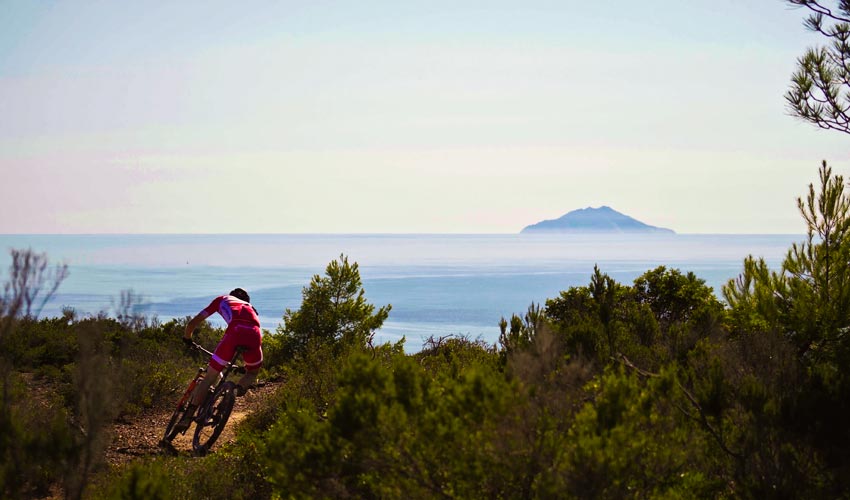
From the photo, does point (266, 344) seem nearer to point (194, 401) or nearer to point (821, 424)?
point (194, 401)

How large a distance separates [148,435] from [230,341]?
108 inches

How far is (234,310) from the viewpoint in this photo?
10984 mm

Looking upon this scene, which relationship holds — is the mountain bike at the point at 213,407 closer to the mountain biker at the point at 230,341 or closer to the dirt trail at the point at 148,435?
the mountain biker at the point at 230,341

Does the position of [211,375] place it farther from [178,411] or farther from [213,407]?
[178,411]

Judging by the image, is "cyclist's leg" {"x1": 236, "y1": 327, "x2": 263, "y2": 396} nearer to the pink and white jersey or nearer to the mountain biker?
the mountain biker

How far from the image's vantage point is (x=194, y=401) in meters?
10.8

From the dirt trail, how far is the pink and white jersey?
188 centimetres

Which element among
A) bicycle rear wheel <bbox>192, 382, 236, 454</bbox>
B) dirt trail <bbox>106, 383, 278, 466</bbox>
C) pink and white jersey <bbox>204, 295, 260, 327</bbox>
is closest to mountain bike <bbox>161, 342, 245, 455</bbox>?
bicycle rear wheel <bbox>192, 382, 236, 454</bbox>

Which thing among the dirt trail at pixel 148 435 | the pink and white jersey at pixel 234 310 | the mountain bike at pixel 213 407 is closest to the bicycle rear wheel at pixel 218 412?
the mountain bike at pixel 213 407

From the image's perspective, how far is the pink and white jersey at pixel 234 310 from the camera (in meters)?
11.0

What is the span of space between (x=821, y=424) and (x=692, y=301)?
1194 centimetres

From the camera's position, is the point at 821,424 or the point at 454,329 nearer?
the point at 821,424

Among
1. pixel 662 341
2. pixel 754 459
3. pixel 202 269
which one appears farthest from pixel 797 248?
pixel 202 269

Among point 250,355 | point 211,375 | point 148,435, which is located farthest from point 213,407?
point 148,435
